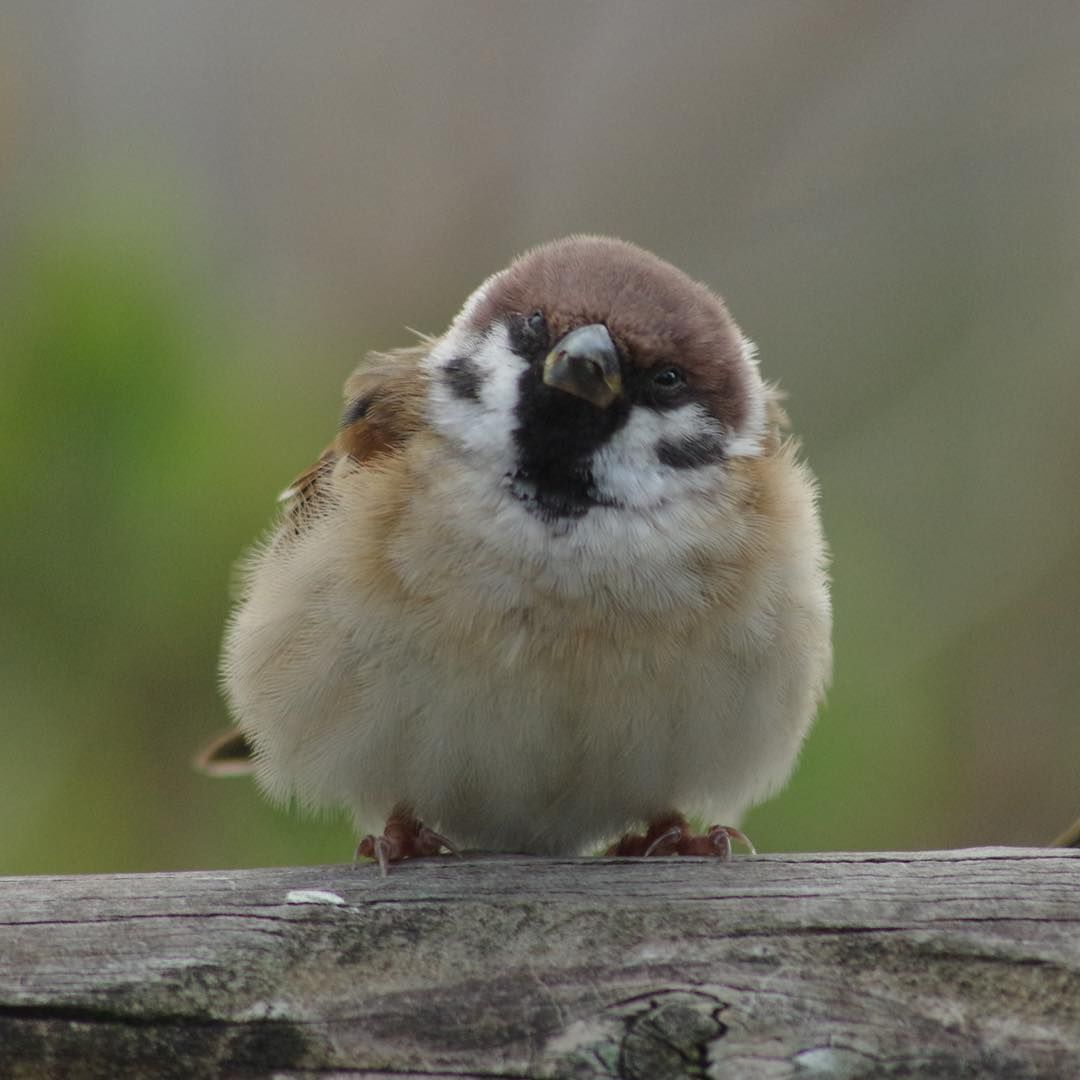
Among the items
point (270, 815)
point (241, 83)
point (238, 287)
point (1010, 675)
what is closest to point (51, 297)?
point (238, 287)

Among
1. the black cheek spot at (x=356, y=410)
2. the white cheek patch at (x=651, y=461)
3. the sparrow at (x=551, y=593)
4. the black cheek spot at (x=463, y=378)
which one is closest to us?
the sparrow at (x=551, y=593)

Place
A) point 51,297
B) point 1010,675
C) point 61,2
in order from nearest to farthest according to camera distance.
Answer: point 51,297, point 1010,675, point 61,2

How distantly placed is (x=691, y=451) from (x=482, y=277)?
2.94m

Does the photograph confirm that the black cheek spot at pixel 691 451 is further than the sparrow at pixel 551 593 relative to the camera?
Yes

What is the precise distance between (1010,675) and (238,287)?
2.70m

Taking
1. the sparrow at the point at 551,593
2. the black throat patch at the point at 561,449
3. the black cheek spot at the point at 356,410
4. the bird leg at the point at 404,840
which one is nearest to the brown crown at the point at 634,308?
the sparrow at the point at 551,593

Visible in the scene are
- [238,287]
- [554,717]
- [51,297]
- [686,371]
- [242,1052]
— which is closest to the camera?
[242,1052]

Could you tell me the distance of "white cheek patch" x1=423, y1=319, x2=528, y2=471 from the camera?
333 cm

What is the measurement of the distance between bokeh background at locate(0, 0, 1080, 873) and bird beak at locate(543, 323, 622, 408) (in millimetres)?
1143

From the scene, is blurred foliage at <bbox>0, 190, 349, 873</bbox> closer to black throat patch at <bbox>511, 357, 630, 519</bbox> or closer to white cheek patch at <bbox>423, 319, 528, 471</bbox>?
white cheek patch at <bbox>423, 319, 528, 471</bbox>

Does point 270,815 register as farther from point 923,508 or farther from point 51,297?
point 923,508

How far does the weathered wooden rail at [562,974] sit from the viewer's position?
7.67 feet

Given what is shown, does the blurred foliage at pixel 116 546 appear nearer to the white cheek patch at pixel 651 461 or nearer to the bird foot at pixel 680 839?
the bird foot at pixel 680 839

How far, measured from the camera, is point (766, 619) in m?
3.29
